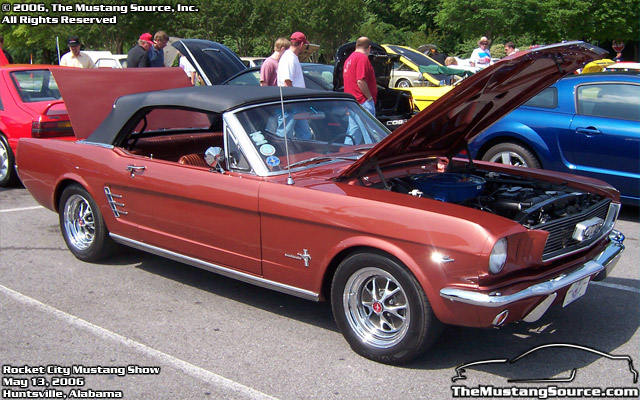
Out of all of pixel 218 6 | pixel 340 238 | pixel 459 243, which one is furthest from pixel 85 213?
pixel 218 6

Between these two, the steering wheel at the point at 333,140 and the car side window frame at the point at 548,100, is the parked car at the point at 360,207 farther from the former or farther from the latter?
the car side window frame at the point at 548,100

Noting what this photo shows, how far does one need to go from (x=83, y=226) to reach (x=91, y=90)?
1.22 meters

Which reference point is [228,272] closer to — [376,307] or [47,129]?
[376,307]

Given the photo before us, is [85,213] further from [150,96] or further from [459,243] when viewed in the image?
[459,243]

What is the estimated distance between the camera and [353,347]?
12.8 ft

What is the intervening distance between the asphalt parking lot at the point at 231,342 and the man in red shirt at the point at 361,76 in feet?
13.6

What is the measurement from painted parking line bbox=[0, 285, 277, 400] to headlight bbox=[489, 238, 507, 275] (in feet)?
4.36

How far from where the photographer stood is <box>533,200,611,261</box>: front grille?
372cm

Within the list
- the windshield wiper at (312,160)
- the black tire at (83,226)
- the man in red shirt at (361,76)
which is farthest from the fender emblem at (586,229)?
the man in red shirt at (361,76)

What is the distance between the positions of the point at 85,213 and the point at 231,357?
244cm

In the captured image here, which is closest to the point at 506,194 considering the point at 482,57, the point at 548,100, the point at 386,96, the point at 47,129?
the point at 548,100

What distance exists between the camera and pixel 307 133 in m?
4.77

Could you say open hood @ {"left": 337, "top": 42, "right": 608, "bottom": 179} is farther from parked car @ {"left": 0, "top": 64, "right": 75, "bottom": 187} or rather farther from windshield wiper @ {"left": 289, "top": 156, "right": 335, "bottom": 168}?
parked car @ {"left": 0, "top": 64, "right": 75, "bottom": 187}

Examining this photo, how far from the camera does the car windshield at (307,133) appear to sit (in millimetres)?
4531
